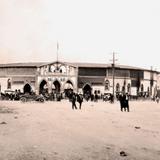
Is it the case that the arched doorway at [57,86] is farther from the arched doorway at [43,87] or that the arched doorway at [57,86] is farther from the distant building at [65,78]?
the arched doorway at [43,87]

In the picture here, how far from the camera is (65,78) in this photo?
6391 centimetres

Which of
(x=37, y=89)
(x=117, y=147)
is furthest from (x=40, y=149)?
(x=37, y=89)

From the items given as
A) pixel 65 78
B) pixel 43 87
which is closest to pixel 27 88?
pixel 43 87

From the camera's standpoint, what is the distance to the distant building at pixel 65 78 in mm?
64000

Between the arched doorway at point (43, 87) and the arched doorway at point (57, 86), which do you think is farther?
the arched doorway at point (57, 86)

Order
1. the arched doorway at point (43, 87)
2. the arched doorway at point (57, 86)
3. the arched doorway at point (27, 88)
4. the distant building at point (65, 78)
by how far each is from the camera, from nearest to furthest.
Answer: the distant building at point (65, 78), the arched doorway at point (43, 87), the arched doorway at point (57, 86), the arched doorway at point (27, 88)

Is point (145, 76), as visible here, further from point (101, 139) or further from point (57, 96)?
point (101, 139)

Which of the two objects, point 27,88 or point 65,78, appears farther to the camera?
point 27,88

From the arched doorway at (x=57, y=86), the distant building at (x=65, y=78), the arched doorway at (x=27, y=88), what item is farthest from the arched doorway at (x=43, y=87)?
the arched doorway at (x=27, y=88)

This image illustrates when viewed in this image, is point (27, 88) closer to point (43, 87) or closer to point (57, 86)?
point (43, 87)

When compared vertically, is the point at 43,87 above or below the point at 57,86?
below

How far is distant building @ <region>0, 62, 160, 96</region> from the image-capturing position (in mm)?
64000

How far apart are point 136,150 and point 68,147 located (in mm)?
1723

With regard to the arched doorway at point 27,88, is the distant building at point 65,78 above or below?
above
